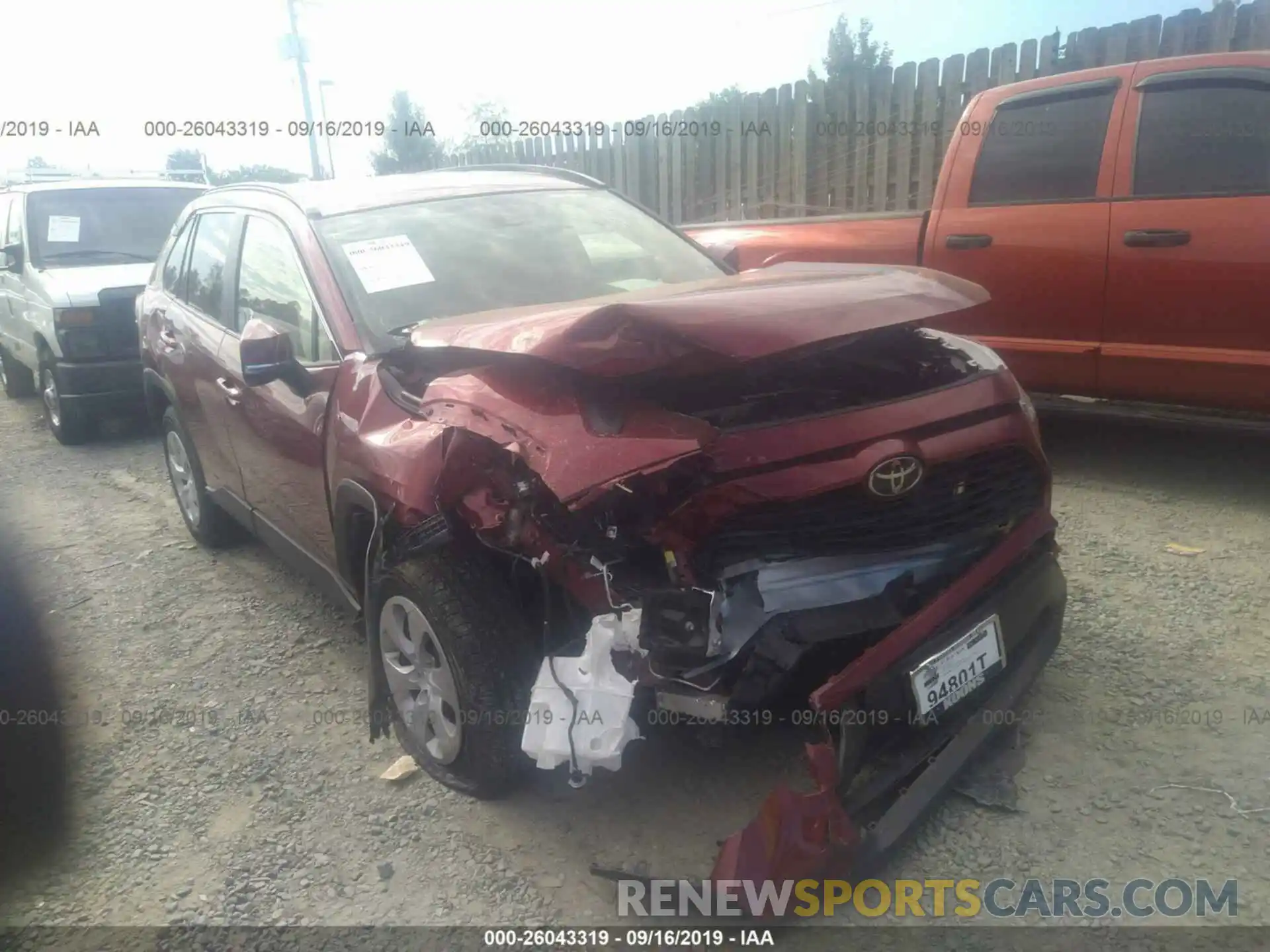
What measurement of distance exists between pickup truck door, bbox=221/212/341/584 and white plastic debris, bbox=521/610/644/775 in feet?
4.05

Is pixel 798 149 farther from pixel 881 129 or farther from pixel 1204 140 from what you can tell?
pixel 1204 140

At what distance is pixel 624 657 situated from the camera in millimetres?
2256

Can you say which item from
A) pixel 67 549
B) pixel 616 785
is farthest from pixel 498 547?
pixel 67 549

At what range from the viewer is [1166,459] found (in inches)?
195

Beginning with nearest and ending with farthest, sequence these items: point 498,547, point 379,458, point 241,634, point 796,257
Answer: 1. point 498,547
2. point 379,458
3. point 241,634
4. point 796,257

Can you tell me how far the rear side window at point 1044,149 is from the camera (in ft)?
14.9

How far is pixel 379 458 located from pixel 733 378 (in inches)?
39.4

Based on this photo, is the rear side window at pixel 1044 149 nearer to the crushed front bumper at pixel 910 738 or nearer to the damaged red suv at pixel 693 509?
the damaged red suv at pixel 693 509

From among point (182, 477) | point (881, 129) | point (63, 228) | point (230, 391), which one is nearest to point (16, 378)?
point (63, 228)

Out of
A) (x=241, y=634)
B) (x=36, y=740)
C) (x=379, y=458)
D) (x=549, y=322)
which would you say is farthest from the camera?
(x=241, y=634)

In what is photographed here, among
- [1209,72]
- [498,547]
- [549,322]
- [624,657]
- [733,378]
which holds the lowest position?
[624,657]

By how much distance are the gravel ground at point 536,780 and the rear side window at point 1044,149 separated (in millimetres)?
1639

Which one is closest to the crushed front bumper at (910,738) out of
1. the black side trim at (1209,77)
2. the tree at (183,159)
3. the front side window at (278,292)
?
the front side window at (278,292)

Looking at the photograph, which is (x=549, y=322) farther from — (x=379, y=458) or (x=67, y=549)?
(x=67, y=549)
